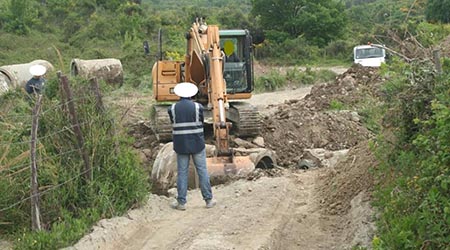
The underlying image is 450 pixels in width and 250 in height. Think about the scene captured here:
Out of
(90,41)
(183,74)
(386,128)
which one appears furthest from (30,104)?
(90,41)

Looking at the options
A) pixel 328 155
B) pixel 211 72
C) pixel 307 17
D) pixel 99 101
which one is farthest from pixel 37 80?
pixel 307 17

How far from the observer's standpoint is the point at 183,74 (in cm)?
1581

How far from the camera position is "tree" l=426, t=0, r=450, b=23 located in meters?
33.5

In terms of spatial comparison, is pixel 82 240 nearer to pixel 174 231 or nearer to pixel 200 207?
pixel 174 231

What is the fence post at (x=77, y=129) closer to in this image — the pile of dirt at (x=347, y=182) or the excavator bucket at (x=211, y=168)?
the excavator bucket at (x=211, y=168)

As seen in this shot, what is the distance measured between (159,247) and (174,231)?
61 centimetres

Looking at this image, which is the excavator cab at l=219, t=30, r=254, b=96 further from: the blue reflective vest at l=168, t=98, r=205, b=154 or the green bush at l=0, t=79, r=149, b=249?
the green bush at l=0, t=79, r=149, b=249

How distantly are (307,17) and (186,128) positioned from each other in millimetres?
41087

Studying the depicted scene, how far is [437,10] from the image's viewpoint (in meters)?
35.3

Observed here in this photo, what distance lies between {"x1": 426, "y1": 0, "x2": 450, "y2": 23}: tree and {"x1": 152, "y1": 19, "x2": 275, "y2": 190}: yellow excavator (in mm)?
20460

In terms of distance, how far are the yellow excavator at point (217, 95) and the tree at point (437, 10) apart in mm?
20460

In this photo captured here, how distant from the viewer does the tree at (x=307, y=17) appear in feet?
164

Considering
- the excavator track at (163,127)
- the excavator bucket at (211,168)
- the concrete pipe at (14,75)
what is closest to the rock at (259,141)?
the excavator track at (163,127)

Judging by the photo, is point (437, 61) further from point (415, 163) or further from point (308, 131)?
point (308, 131)
